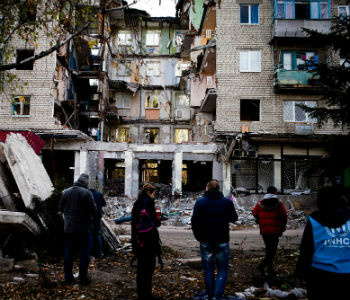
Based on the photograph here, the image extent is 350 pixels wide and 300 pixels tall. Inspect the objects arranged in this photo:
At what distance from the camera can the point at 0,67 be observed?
5.82 meters

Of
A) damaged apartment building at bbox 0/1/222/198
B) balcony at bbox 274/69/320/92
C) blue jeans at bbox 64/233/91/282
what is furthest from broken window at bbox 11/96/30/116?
blue jeans at bbox 64/233/91/282

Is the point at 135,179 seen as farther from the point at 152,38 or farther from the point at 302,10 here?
the point at 152,38

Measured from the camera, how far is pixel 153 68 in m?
29.6

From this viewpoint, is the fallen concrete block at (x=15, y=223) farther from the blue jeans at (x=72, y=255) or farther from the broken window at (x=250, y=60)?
the broken window at (x=250, y=60)

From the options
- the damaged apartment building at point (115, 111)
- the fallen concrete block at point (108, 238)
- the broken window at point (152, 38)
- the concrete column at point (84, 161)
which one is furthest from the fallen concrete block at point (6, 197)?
the broken window at point (152, 38)

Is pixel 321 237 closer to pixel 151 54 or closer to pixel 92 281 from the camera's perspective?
pixel 92 281

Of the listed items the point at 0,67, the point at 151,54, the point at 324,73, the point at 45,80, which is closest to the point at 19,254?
the point at 0,67

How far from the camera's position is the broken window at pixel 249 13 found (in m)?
19.7

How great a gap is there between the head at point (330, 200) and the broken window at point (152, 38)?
2883 cm

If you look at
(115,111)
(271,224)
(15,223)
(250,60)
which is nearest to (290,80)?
(250,60)

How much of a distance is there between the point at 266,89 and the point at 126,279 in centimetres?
1629

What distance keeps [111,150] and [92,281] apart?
14466 mm

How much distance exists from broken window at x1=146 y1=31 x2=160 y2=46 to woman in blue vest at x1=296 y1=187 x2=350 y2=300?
1138 inches

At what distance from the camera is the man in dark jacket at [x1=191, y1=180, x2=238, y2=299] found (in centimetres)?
454
